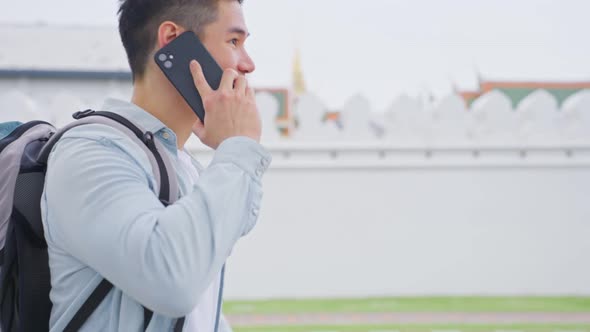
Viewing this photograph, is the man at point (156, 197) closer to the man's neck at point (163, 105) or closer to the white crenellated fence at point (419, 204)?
the man's neck at point (163, 105)

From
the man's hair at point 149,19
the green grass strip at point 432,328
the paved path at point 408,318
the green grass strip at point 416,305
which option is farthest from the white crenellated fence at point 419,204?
the man's hair at point 149,19

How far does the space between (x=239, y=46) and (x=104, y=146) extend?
333 millimetres

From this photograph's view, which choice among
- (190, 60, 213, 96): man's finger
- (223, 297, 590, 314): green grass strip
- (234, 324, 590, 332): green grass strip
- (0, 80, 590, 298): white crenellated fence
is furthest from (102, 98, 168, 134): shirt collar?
(0, 80, 590, 298): white crenellated fence

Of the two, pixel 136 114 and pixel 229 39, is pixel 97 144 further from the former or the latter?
pixel 229 39

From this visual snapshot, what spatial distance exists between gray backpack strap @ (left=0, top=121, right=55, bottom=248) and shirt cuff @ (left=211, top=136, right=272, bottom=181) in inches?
12.6

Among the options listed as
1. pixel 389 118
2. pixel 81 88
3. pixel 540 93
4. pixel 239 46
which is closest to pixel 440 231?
pixel 389 118

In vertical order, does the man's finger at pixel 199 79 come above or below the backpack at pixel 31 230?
above

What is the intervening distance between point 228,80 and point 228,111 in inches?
2.1

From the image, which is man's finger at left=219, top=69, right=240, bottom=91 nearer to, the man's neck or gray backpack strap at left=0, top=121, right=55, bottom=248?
the man's neck

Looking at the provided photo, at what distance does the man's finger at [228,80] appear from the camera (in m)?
1.14

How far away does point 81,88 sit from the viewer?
12977 mm

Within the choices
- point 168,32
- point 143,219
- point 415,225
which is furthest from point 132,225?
point 415,225

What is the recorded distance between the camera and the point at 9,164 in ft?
3.80

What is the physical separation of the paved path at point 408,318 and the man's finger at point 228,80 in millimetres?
4601
